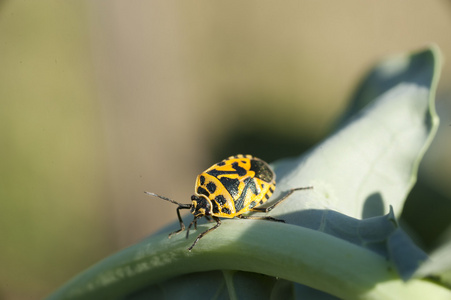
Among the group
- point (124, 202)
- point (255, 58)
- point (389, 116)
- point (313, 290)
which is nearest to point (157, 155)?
point (124, 202)

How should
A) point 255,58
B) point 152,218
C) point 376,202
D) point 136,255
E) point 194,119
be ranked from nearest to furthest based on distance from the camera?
point 136,255 → point 376,202 → point 152,218 → point 194,119 → point 255,58

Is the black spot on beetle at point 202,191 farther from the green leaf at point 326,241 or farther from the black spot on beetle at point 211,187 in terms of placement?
the green leaf at point 326,241

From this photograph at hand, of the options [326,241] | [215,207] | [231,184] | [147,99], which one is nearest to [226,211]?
[215,207]

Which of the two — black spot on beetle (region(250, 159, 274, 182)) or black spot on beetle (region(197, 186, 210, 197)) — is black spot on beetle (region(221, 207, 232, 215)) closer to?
black spot on beetle (region(197, 186, 210, 197))

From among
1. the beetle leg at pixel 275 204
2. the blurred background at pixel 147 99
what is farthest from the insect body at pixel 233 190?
the blurred background at pixel 147 99

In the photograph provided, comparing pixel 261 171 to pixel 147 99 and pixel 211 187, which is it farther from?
pixel 147 99

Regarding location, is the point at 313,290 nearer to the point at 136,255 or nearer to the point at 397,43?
the point at 136,255
